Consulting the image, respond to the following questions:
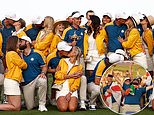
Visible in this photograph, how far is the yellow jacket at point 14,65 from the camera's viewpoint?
8.09 m

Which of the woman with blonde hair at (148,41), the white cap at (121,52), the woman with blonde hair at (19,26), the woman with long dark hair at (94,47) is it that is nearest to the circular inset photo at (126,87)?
the white cap at (121,52)

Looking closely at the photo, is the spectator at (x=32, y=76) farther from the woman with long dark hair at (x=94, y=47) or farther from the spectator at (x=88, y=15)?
the spectator at (x=88, y=15)

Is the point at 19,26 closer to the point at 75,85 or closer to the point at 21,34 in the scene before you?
the point at 21,34

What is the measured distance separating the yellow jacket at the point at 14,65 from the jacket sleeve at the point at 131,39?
6.07ft

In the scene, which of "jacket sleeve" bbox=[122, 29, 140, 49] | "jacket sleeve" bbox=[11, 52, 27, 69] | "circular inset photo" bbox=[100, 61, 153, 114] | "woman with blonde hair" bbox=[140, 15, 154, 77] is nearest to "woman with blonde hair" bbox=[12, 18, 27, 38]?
"jacket sleeve" bbox=[11, 52, 27, 69]

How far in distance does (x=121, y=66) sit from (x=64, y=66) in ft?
4.22

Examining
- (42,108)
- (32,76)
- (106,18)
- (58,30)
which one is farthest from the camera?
(106,18)

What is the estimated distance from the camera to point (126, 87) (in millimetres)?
7355

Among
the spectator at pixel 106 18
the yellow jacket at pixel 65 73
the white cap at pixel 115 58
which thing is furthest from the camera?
the spectator at pixel 106 18

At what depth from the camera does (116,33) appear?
8922 millimetres

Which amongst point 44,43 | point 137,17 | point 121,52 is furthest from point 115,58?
point 44,43

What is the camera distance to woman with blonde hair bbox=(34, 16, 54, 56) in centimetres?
901

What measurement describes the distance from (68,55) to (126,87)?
59.6 inches

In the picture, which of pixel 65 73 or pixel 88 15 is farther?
pixel 88 15
